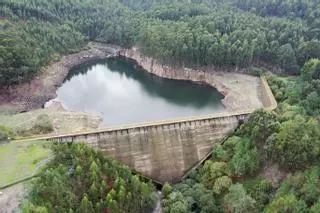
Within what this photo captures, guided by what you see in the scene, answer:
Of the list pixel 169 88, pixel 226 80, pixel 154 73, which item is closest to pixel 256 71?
pixel 226 80

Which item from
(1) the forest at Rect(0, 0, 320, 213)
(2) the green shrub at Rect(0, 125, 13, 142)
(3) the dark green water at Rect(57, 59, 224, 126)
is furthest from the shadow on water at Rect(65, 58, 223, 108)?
(2) the green shrub at Rect(0, 125, 13, 142)

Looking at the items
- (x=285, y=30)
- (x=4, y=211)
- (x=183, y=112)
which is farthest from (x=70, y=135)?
(x=285, y=30)

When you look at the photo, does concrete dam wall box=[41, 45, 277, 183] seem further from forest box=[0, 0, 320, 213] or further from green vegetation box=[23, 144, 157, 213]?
green vegetation box=[23, 144, 157, 213]

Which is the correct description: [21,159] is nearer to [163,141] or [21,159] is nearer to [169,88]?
[163,141]

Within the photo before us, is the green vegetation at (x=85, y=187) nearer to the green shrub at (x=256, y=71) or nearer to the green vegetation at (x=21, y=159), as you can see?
the green vegetation at (x=21, y=159)

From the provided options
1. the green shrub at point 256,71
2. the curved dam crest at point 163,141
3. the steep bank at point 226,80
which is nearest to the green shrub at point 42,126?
the curved dam crest at point 163,141

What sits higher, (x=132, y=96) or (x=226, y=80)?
(x=226, y=80)

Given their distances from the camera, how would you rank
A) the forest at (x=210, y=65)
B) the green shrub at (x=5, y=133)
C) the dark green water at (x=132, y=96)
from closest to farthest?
the forest at (x=210, y=65), the green shrub at (x=5, y=133), the dark green water at (x=132, y=96)
